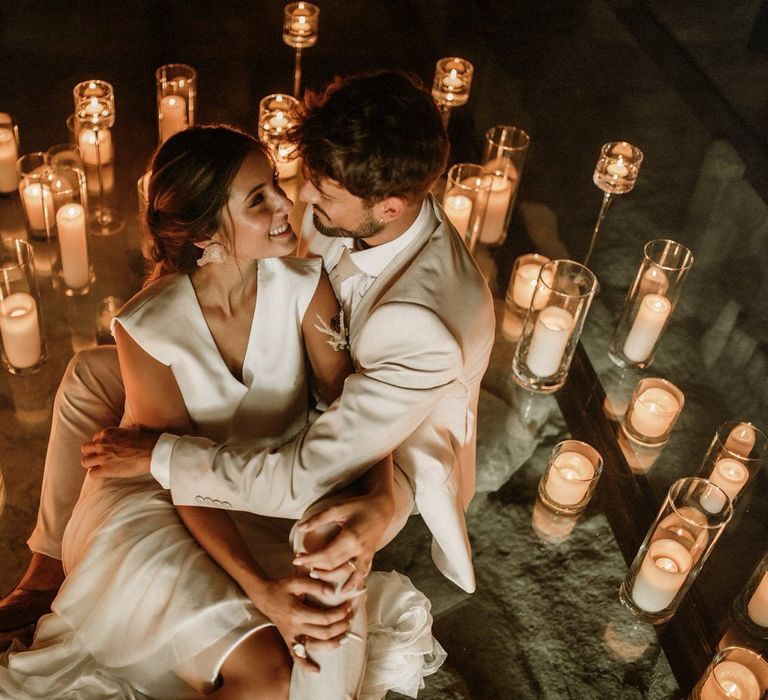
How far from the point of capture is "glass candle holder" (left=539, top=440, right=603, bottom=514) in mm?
2600

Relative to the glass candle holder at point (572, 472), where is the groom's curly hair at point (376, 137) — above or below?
above

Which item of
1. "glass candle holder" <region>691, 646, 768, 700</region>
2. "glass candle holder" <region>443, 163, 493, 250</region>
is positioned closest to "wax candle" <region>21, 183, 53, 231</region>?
"glass candle holder" <region>443, 163, 493, 250</region>

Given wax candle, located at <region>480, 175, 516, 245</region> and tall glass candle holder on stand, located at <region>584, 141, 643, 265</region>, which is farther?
wax candle, located at <region>480, 175, 516, 245</region>

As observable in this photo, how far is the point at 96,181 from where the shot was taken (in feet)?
11.2

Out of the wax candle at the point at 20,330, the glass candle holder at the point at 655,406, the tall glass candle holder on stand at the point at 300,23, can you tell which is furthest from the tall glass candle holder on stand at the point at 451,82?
the wax candle at the point at 20,330

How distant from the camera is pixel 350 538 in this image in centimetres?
193

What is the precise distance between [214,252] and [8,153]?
154 cm

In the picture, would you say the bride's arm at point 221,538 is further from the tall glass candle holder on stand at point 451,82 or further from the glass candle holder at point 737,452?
the tall glass candle holder on stand at point 451,82

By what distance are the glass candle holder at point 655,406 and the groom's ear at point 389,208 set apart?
111 cm

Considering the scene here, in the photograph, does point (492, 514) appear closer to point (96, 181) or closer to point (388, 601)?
point (388, 601)

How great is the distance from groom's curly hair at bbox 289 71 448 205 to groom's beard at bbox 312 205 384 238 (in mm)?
54

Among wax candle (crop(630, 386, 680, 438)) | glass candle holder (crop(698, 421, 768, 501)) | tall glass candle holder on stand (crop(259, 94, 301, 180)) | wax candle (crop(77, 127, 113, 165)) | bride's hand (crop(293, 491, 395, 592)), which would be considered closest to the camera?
bride's hand (crop(293, 491, 395, 592))

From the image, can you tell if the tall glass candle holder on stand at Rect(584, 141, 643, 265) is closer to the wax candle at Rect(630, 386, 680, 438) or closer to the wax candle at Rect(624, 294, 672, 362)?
the wax candle at Rect(624, 294, 672, 362)

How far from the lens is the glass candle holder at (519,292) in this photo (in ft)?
10.4
